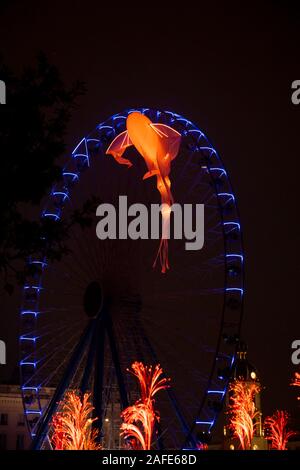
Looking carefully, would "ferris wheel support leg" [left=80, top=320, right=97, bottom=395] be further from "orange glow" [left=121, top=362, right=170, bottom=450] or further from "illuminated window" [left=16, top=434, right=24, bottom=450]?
"illuminated window" [left=16, top=434, right=24, bottom=450]

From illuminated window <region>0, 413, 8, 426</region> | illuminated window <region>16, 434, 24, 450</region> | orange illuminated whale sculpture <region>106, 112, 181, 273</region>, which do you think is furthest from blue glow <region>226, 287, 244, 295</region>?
illuminated window <region>16, 434, 24, 450</region>

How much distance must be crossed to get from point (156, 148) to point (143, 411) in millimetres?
11567

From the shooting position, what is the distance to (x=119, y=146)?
43.6m

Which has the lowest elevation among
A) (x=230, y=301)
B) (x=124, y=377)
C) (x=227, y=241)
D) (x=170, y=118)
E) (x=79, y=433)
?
(x=79, y=433)

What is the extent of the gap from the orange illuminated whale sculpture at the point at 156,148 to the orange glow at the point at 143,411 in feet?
20.9

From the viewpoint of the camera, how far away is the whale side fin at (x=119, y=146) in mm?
43125

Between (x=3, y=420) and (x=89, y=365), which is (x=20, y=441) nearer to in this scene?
(x=3, y=420)

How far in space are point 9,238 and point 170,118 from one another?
26.7 m

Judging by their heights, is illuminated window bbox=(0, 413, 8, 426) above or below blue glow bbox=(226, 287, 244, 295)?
below

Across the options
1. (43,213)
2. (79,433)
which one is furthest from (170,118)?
(79,433)

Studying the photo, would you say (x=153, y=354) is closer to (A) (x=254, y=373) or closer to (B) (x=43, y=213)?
(B) (x=43, y=213)

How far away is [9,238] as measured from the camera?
1797 cm

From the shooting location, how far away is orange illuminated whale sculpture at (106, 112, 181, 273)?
128 ft
